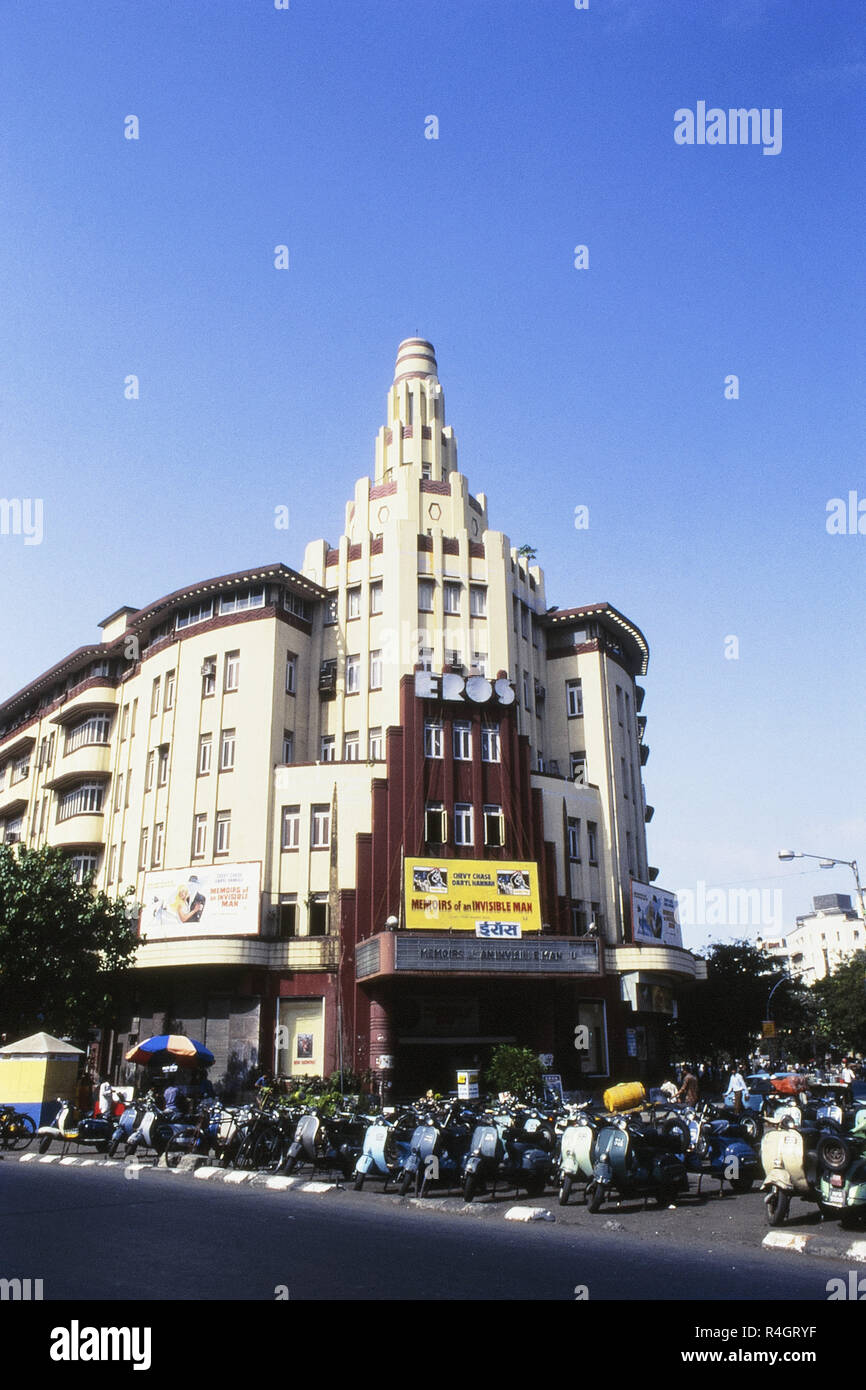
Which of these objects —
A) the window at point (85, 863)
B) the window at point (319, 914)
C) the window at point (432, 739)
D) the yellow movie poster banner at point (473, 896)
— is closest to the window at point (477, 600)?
the window at point (432, 739)

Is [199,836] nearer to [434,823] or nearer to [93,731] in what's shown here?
[434,823]

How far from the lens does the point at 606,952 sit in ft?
125

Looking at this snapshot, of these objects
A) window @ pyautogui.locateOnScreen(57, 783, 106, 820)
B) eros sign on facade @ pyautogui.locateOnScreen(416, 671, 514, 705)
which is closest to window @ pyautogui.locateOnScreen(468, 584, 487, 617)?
eros sign on facade @ pyautogui.locateOnScreen(416, 671, 514, 705)

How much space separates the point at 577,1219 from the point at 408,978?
2054 cm

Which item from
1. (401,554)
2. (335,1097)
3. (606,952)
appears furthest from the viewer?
(401,554)

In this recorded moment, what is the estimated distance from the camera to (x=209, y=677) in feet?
132

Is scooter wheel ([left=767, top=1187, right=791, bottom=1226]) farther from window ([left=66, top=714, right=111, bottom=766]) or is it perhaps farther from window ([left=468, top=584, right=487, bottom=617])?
window ([left=66, top=714, right=111, bottom=766])

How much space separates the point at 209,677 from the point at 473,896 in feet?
46.8

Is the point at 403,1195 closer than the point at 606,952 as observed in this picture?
Yes

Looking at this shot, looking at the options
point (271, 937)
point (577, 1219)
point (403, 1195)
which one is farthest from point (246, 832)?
point (577, 1219)

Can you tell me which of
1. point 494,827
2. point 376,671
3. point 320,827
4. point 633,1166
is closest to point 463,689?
point 376,671

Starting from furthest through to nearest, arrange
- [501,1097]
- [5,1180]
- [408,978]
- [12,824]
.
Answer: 1. [12,824]
2. [408,978]
3. [501,1097]
4. [5,1180]

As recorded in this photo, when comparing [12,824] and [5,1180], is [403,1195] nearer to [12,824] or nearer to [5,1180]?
[5,1180]

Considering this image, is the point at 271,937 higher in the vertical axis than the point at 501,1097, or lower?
higher
